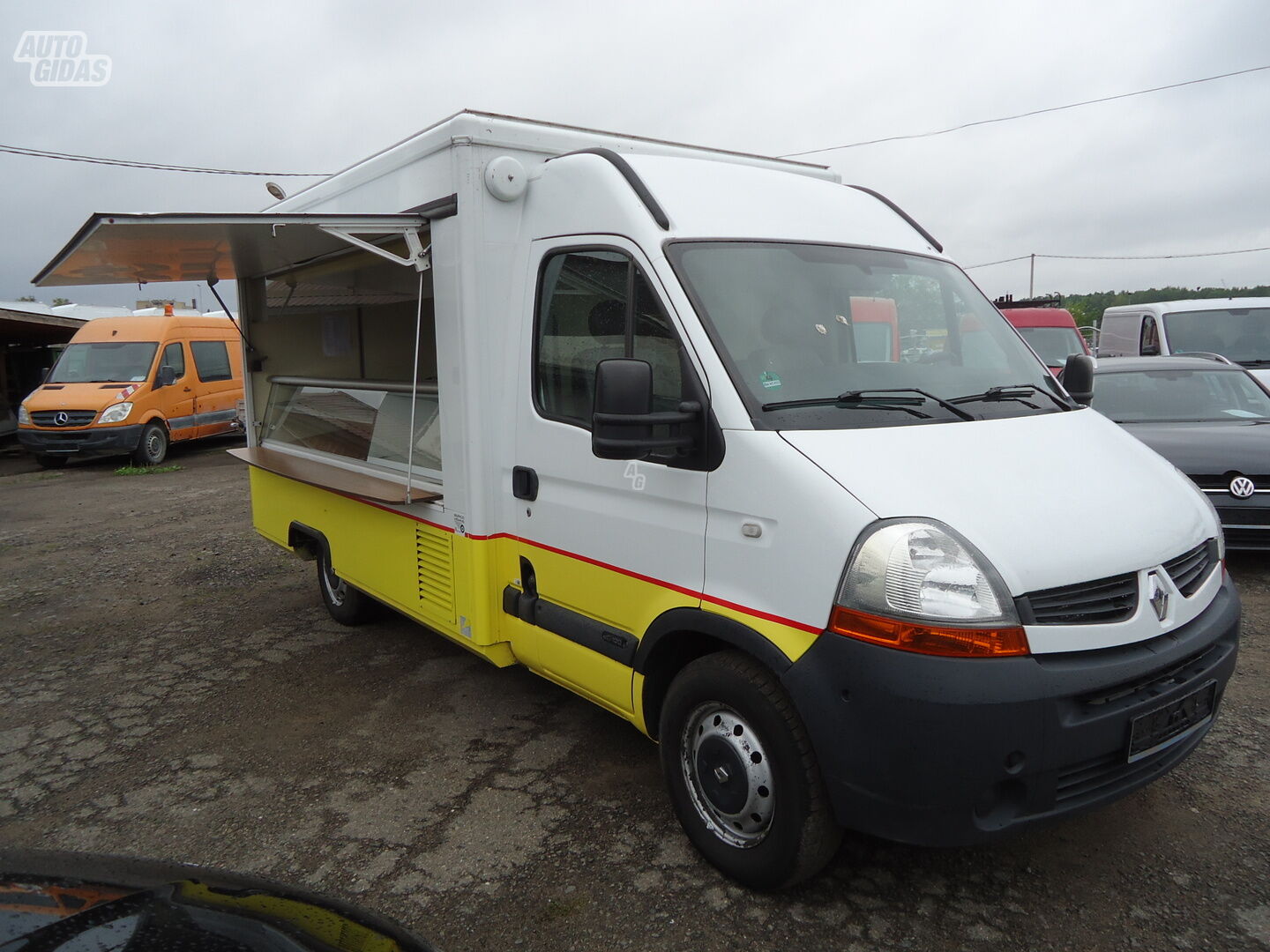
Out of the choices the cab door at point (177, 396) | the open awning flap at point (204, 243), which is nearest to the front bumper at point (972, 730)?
the open awning flap at point (204, 243)

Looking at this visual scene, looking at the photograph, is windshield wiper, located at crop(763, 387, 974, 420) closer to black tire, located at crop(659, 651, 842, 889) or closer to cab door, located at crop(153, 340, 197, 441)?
black tire, located at crop(659, 651, 842, 889)

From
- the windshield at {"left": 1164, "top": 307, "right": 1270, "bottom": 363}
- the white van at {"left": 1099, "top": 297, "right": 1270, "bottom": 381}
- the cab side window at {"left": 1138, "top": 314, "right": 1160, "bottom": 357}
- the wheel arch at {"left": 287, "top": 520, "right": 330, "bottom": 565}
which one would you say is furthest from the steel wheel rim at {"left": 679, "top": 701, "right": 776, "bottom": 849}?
the cab side window at {"left": 1138, "top": 314, "right": 1160, "bottom": 357}

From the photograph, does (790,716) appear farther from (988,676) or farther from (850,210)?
(850,210)

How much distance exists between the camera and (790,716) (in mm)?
2627

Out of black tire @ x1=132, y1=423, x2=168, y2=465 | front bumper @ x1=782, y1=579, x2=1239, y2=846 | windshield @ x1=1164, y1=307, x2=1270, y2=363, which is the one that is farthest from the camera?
black tire @ x1=132, y1=423, x2=168, y2=465

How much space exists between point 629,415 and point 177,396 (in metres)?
14.3

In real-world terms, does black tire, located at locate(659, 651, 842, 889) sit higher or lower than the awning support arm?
lower

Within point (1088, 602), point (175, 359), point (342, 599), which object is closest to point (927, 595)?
point (1088, 602)

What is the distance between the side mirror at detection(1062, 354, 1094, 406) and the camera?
157 inches

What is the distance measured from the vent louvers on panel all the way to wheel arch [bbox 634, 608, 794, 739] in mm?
1241

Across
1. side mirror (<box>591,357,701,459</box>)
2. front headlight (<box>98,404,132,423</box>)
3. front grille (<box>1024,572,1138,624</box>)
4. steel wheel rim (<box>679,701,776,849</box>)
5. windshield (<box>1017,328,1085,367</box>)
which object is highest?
windshield (<box>1017,328,1085,367</box>)

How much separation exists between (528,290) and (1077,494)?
2.13 meters

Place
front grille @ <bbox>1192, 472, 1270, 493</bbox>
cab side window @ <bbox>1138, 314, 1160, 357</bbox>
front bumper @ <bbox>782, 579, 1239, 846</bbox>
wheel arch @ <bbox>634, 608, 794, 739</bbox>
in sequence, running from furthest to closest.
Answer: cab side window @ <bbox>1138, 314, 1160, 357</bbox>, front grille @ <bbox>1192, 472, 1270, 493</bbox>, wheel arch @ <bbox>634, 608, 794, 739</bbox>, front bumper @ <bbox>782, 579, 1239, 846</bbox>

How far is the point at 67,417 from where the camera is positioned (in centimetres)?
1381
